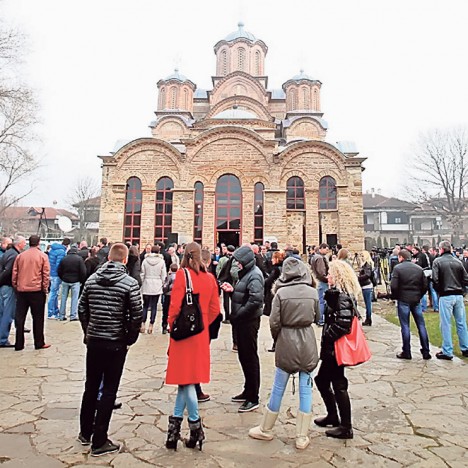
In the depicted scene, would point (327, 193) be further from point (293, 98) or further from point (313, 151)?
point (293, 98)

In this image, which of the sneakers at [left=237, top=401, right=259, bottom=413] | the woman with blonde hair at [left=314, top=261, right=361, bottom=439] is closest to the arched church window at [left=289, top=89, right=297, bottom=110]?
the woman with blonde hair at [left=314, top=261, right=361, bottom=439]

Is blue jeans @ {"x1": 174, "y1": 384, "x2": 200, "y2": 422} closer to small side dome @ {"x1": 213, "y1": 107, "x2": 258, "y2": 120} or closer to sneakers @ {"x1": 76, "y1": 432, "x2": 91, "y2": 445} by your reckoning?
sneakers @ {"x1": 76, "y1": 432, "x2": 91, "y2": 445}

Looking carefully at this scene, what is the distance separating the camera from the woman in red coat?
11.1 ft

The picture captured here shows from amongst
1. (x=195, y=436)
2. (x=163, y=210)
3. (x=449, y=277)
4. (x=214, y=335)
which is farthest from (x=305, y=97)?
(x=195, y=436)

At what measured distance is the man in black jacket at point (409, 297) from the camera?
20.5 ft

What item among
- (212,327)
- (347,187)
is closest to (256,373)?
(212,327)

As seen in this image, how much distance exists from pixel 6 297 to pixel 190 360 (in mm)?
5139

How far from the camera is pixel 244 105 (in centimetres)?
3038

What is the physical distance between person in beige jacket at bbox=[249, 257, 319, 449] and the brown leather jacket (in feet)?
15.3

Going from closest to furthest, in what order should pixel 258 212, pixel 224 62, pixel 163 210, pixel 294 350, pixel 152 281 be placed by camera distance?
1. pixel 294 350
2. pixel 152 281
3. pixel 258 212
4. pixel 163 210
5. pixel 224 62

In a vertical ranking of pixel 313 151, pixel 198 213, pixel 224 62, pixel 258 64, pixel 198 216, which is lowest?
pixel 198 216

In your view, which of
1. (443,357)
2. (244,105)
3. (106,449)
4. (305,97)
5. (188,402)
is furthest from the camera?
(305,97)

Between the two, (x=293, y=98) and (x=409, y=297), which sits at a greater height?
(x=293, y=98)

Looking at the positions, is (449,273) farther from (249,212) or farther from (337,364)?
(249,212)
